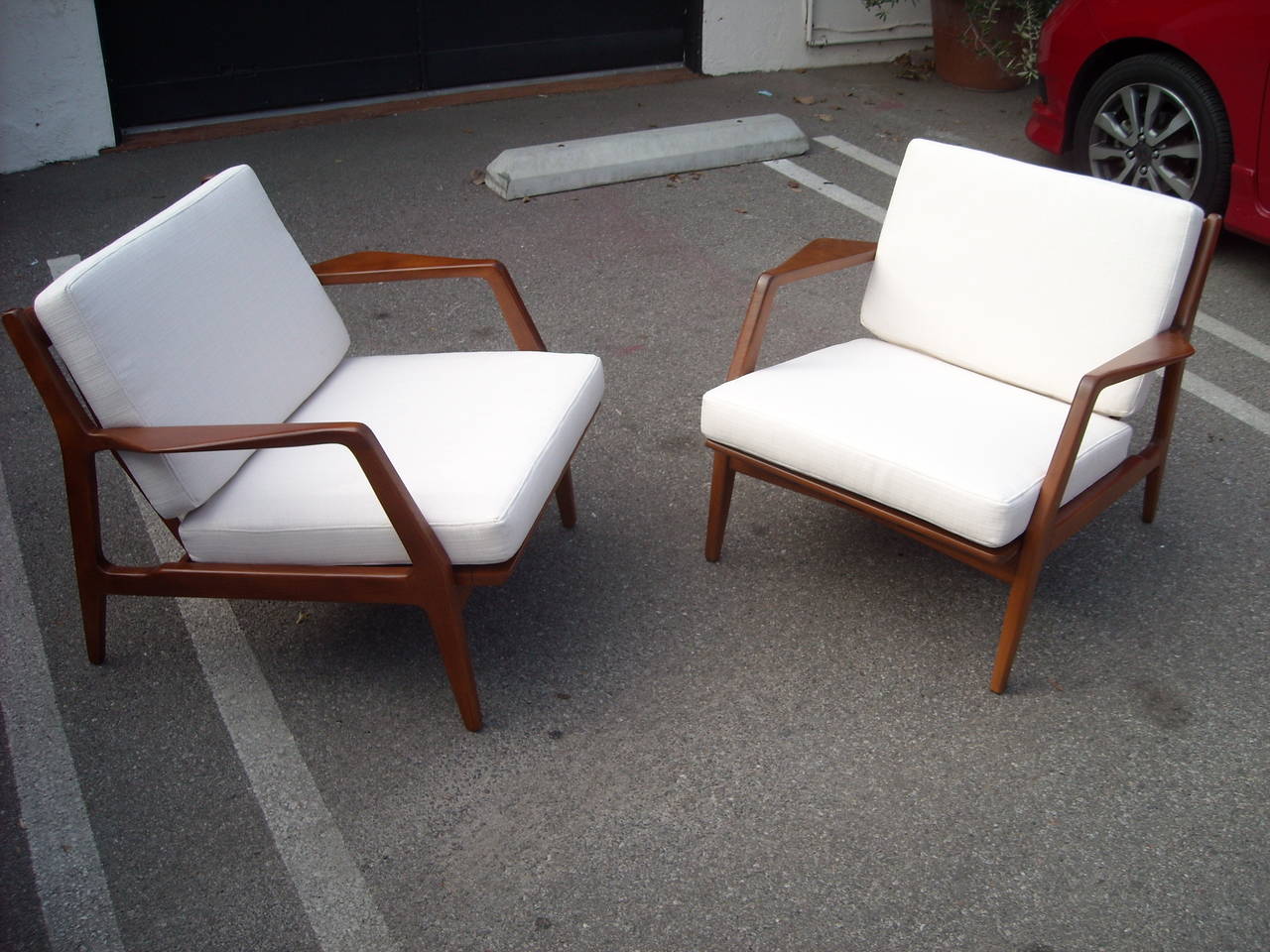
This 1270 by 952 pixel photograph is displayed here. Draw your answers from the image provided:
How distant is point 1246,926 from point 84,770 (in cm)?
239

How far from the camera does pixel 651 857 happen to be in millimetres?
2400

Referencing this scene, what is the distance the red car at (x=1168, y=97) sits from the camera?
447 centimetres

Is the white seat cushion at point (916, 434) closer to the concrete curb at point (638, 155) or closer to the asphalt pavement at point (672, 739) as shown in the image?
the asphalt pavement at point (672, 739)

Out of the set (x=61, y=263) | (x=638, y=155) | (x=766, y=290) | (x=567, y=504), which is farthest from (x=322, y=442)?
(x=638, y=155)

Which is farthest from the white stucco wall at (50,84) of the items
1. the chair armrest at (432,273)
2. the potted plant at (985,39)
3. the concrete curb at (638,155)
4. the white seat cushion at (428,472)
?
the potted plant at (985,39)

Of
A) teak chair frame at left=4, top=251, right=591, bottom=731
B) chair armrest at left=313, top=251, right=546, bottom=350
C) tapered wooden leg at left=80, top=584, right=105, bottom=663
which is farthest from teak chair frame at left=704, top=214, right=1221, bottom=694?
tapered wooden leg at left=80, top=584, right=105, bottom=663

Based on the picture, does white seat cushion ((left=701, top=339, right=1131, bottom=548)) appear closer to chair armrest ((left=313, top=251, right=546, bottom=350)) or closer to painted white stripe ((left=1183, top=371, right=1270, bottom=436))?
chair armrest ((left=313, top=251, right=546, bottom=350))

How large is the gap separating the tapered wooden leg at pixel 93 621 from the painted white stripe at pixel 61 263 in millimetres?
2610

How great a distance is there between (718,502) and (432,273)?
99 centimetres

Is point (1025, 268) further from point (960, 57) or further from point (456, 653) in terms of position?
point (960, 57)

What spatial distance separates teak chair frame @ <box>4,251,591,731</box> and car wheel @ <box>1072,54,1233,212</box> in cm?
354

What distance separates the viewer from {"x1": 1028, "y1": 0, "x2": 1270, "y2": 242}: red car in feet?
14.7

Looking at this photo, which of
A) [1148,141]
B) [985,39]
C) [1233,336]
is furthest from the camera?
[985,39]

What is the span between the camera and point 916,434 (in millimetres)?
2768
